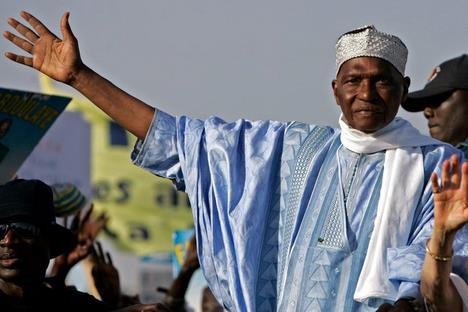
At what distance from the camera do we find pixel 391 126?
24.8ft

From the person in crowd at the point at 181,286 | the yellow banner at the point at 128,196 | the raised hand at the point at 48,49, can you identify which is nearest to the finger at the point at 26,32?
the raised hand at the point at 48,49

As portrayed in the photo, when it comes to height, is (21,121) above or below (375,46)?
below

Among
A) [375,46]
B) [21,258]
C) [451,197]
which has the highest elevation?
[375,46]

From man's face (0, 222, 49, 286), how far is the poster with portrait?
152 cm

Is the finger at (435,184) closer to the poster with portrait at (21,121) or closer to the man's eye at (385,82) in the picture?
the man's eye at (385,82)

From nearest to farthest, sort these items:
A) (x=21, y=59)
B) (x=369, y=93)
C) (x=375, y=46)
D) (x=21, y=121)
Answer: (x=369, y=93) → (x=375, y=46) → (x=21, y=59) → (x=21, y=121)

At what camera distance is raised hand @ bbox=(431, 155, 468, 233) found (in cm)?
671

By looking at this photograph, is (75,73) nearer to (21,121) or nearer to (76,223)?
(21,121)

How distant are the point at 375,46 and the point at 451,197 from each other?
108 cm

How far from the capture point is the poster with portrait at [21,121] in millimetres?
9000

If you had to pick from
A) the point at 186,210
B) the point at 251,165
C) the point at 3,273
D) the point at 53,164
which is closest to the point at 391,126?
the point at 251,165

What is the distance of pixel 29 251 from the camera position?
24.8ft

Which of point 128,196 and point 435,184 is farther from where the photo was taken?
point 128,196

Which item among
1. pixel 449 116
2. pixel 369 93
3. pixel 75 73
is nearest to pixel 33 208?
pixel 75 73
